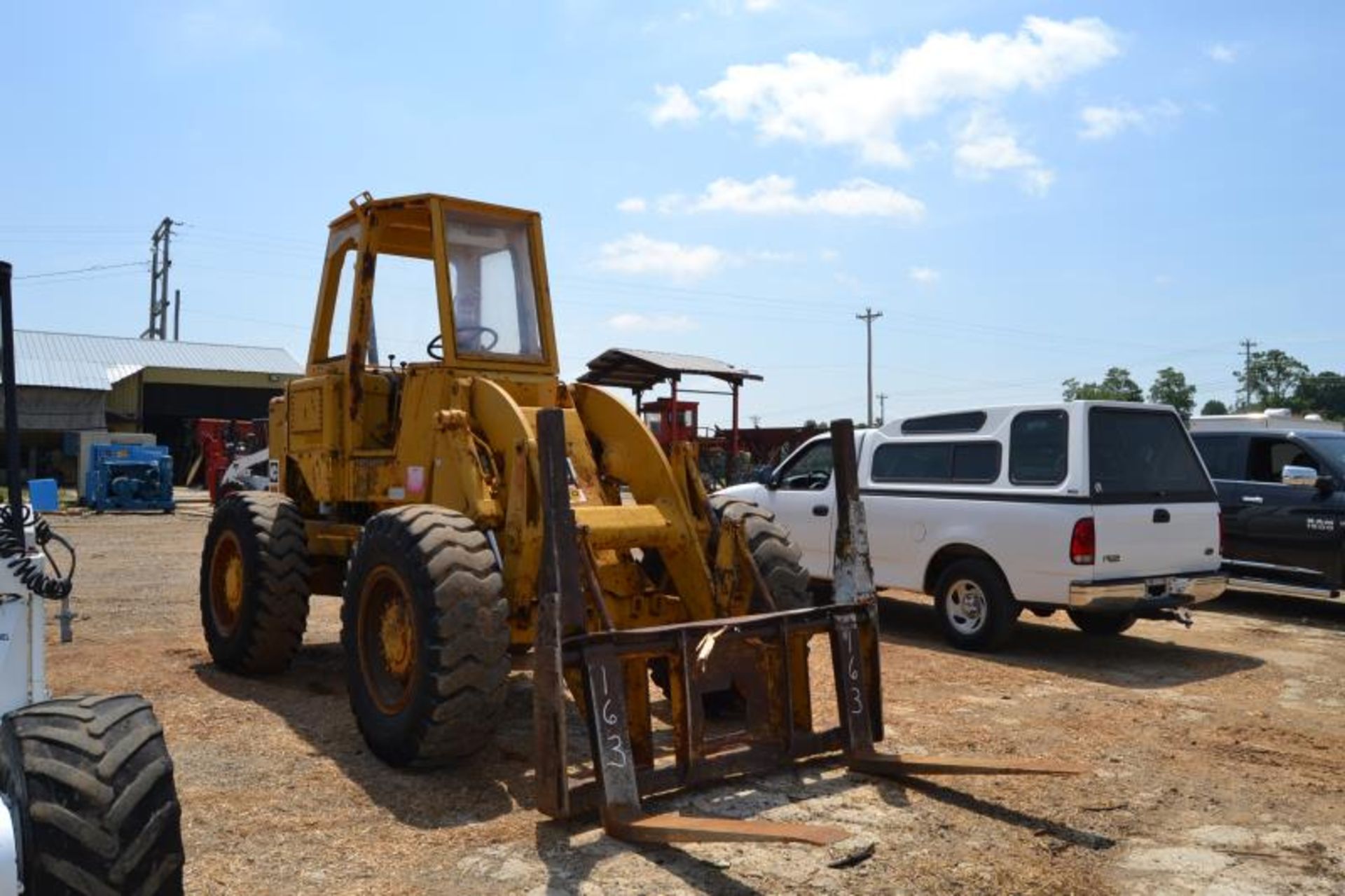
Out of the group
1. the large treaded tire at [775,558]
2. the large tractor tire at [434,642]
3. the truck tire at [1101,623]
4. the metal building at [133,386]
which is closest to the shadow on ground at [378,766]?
the large tractor tire at [434,642]

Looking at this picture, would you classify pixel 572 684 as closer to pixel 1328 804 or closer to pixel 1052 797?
pixel 1052 797

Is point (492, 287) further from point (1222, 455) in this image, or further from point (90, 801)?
point (1222, 455)

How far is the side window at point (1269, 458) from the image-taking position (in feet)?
36.8

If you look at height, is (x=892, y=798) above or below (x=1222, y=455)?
below

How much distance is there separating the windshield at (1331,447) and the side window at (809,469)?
4870 mm

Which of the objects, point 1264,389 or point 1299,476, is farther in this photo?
point 1264,389

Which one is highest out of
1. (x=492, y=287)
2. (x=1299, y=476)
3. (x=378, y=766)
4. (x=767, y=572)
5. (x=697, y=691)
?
(x=492, y=287)

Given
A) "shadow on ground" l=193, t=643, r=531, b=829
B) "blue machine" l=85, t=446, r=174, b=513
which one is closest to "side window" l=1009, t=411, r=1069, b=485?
"shadow on ground" l=193, t=643, r=531, b=829

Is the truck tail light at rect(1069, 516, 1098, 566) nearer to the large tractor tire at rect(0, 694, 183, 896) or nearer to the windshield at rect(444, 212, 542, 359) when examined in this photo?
the windshield at rect(444, 212, 542, 359)

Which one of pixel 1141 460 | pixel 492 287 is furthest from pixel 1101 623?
pixel 492 287

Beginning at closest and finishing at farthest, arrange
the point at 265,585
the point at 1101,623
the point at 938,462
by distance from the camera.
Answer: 1. the point at 265,585
2. the point at 938,462
3. the point at 1101,623

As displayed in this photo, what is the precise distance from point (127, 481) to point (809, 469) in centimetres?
2022

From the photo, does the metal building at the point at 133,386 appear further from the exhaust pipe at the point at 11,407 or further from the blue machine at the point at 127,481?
the exhaust pipe at the point at 11,407

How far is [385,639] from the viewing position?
5578mm
